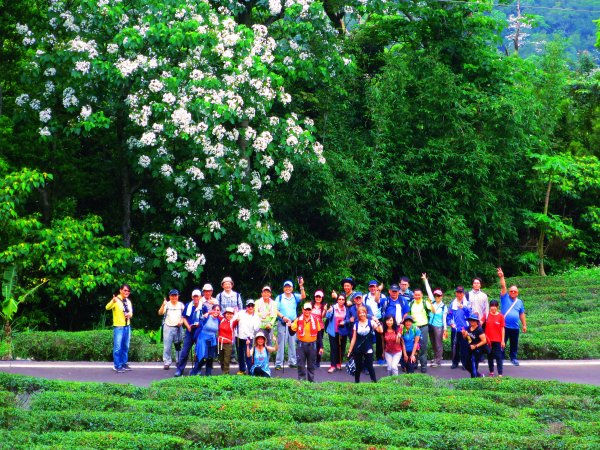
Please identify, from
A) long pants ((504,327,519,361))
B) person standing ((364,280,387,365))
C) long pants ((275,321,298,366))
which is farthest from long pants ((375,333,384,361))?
long pants ((504,327,519,361))

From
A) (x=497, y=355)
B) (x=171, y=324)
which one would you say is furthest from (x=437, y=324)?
(x=171, y=324)

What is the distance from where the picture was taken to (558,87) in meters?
33.8

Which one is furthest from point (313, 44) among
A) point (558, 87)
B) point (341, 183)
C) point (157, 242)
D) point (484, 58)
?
point (558, 87)

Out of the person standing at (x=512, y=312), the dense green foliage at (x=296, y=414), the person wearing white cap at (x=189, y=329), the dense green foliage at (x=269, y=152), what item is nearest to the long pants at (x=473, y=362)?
the person standing at (x=512, y=312)

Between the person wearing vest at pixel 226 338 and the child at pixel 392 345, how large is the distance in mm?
2758

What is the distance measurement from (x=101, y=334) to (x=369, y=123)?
13851 mm

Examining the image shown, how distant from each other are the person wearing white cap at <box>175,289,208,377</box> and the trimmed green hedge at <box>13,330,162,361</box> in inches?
86.8

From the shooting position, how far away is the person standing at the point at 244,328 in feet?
53.3

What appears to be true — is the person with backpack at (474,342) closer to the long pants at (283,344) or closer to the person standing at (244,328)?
the long pants at (283,344)

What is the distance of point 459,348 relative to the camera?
695 inches

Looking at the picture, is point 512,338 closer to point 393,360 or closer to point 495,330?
point 495,330

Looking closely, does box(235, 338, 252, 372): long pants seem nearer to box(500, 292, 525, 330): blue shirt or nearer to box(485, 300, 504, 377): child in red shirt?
box(485, 300, 504, 377): child in red shirt

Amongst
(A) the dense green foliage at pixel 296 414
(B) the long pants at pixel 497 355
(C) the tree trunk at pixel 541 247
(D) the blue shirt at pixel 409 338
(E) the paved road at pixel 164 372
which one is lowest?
(A) the dense green foliage at pixel 296 414

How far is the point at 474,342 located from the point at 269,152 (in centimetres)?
902
